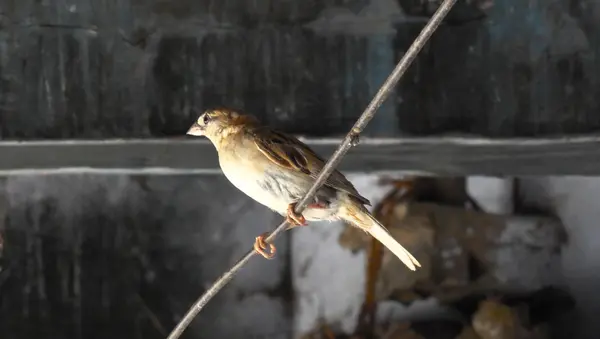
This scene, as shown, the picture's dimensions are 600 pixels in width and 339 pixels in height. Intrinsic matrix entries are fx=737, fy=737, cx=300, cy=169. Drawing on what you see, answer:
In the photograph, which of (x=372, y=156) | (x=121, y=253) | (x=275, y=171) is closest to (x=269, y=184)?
(x=275, y=171)

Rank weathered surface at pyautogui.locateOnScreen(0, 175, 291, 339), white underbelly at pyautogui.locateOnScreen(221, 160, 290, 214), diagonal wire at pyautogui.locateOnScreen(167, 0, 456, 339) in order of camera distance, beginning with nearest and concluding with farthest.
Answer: diagonal wire at pyautogui.locateOnScreen(167, 0, 456, 339) < white underbelly at pyautogui.locateOnScreen(221, 160, 290, 214) < weathered surface at pyautogui.locateOnScreen(0, 175, 291, 339)

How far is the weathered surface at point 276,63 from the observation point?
153cm

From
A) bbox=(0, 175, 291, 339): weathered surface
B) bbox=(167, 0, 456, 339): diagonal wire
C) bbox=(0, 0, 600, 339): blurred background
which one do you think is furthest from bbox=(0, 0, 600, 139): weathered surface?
bbox=(167, 0, 456, 339): diagonal wire

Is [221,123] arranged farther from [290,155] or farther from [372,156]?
[372,156]

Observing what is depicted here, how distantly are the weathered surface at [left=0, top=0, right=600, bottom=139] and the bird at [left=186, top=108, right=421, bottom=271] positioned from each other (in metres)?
0.37

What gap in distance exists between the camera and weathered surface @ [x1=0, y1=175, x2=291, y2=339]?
6.56ft

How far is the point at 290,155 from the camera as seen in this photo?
3.78 ft

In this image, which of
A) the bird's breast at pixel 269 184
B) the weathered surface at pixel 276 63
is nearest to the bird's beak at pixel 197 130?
the bird's breast at pixel 269 184

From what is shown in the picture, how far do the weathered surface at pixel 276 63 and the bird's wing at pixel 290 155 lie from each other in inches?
14.7

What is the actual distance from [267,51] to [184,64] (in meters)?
0.18

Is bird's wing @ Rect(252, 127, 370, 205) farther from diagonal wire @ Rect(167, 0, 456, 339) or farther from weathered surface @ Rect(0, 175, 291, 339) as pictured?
weathered surface @ Rect(0, 175, 291, 339)

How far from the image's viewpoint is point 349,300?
2.17 metres

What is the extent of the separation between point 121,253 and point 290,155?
1.03 meters

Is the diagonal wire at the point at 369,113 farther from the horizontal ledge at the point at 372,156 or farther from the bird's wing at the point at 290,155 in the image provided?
the horizontal ledge at the point at 372,156
